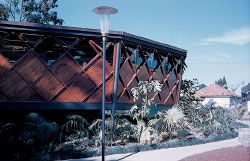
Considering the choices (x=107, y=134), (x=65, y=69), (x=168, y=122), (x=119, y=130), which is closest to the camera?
(x=107, y=134)

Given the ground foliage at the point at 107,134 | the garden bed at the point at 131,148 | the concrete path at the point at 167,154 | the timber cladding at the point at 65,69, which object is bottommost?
the concrete path at the point at 167,154

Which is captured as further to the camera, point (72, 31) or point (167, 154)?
point (72, 31)

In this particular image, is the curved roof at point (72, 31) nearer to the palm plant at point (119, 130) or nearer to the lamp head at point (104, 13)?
the lamp head at point (104, 13)

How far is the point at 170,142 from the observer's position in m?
10.9

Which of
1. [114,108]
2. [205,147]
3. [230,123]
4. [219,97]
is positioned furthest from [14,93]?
[219,97]

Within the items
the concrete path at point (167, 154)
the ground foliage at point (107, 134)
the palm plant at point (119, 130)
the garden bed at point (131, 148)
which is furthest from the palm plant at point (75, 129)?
the concrete path at point (167, 154)

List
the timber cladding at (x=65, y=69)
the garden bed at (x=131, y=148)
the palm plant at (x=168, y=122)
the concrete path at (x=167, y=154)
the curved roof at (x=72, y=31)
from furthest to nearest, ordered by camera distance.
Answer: the palm plant at (x=168, y=122) → the timber cladding at (x=65, y=69) → the curved roof at (x=72, y=31) → the concrete path at (x=167, y=154) → the garden bed at (x=131, y=148)

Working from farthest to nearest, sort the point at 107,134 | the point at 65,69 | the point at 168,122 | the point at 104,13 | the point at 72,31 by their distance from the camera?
the point at 168,122 < the point at 65,69 < the point at 72,31 < the point at 107,134 < the point at 104,13

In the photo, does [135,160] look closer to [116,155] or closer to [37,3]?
[116,155]

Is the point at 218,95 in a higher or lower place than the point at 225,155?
higher

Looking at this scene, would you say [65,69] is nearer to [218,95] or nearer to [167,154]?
[167,154]

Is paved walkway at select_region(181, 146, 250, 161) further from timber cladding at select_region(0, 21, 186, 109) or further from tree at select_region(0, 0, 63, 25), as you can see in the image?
tree at select_region(0, 0, 63, 25)

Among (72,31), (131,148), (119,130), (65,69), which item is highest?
(72,31)

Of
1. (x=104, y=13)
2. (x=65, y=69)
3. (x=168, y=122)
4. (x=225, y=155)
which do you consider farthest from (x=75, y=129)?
(x=225, y=155)
